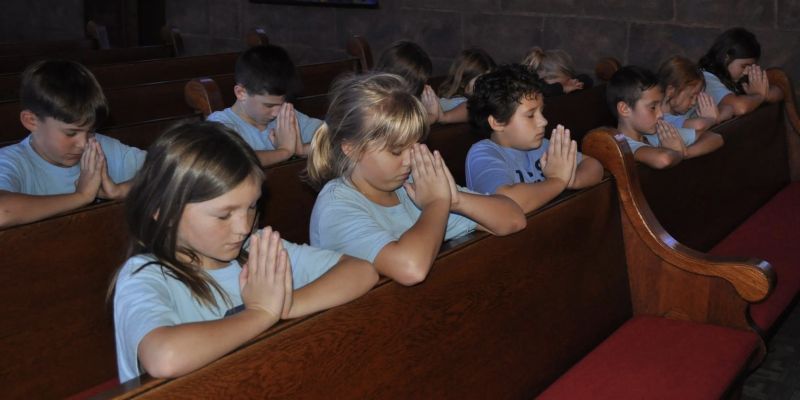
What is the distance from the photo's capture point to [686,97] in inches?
154

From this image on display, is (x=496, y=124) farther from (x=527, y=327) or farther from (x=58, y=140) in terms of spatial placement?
(x=58, y=140)

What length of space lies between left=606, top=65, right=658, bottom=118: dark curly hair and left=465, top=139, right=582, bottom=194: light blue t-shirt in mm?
719

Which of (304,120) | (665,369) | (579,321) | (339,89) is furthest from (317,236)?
(304,120)

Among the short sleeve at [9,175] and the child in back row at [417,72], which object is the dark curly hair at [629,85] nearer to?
the child in back row at [417,72]

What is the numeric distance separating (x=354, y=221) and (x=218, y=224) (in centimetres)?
43

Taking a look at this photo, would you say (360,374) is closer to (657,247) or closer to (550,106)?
A: (657,247)

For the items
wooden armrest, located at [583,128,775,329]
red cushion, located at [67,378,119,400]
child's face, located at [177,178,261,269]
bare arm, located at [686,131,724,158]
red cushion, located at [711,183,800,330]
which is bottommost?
red cushion, located at [67,378,119,400]

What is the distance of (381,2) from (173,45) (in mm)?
1604

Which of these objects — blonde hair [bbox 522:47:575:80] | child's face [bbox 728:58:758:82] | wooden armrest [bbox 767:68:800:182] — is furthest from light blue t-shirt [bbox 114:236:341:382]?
child's face [bbox 728:58:758:82]

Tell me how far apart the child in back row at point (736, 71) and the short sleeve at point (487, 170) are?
1747 millimetres

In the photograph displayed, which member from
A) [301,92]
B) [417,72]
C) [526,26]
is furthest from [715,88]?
[301,92]

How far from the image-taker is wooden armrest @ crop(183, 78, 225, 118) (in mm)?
3703

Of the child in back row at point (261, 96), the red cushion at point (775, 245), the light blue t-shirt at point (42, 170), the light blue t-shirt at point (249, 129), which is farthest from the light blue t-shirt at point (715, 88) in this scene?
the light blue t-shirt at point (42, 170)

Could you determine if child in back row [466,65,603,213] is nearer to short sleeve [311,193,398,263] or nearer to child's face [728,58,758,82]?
short sleeve [311,193,398,263]
